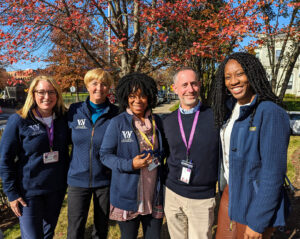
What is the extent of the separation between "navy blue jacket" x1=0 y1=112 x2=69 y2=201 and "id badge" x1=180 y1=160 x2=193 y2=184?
4.75 ft

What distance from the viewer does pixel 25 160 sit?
2.28 meters

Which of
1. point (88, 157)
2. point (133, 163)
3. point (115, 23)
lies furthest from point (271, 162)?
point (115, 23)

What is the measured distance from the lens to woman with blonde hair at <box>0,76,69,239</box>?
2.23 m

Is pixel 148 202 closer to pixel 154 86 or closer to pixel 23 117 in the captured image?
pixel 154 86

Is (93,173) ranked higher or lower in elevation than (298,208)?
higher

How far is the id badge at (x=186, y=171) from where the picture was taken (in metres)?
2.04

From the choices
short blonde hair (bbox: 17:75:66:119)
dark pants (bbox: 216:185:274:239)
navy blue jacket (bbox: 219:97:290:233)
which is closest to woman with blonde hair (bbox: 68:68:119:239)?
short blonde hair (bbox: 17:75:66:119)

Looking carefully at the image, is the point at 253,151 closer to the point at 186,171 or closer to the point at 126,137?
the point at 186,171

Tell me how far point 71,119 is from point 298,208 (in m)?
4.32

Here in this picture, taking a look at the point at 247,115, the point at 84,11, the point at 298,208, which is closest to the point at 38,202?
the point at 247,115

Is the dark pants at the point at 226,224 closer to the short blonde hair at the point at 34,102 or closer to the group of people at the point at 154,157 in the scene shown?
the group of people at the point at 154,157

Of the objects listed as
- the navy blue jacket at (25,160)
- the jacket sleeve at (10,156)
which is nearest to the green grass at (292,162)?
the navy blue jacket at (25,160)

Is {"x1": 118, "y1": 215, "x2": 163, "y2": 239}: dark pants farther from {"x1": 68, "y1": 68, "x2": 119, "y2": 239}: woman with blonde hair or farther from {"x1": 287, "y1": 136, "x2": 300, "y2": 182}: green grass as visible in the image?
{"x1": 287, "y1": 136, "x2": 300, "y2": 182}: green grass

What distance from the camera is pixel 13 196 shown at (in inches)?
87.9
